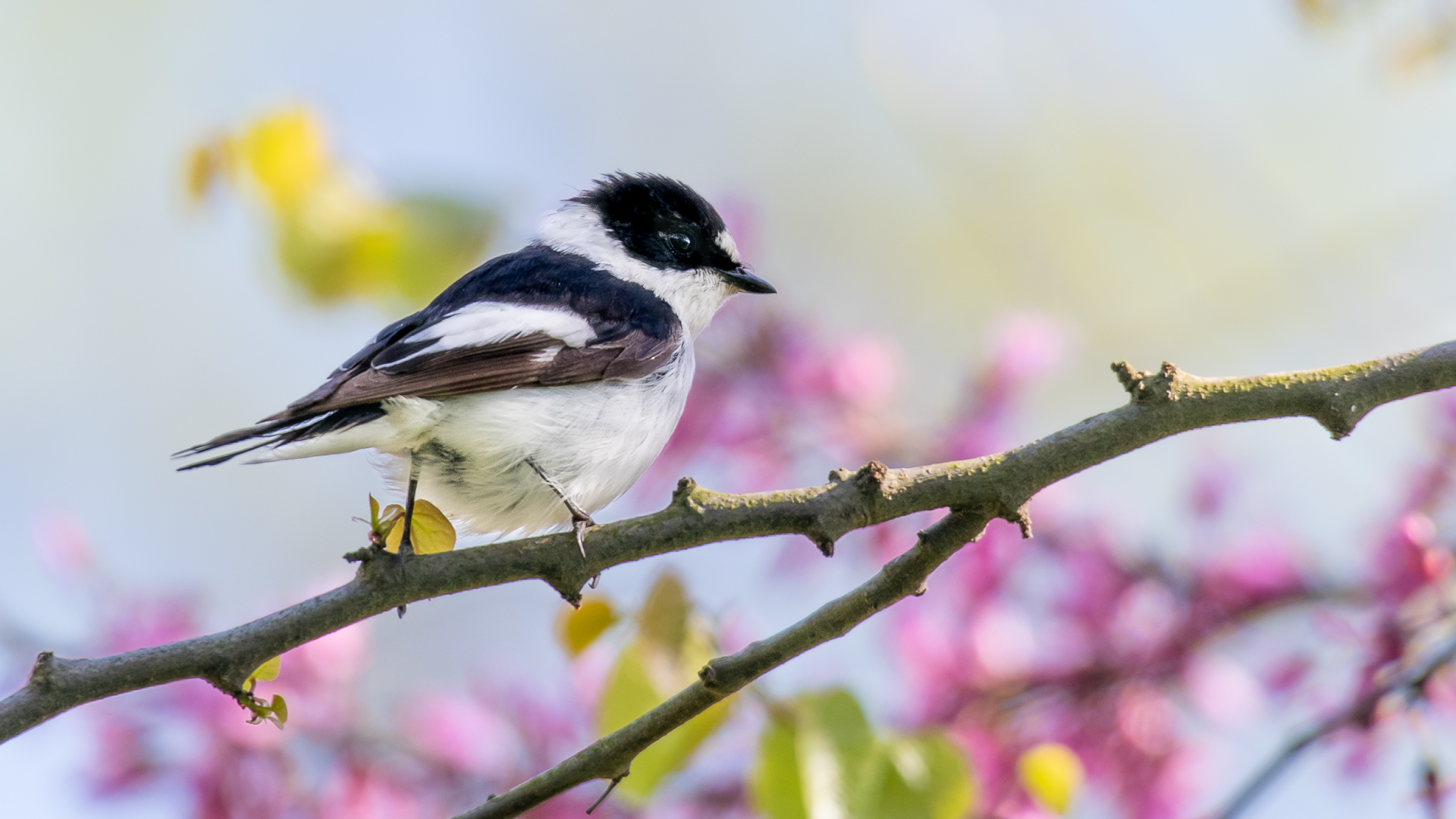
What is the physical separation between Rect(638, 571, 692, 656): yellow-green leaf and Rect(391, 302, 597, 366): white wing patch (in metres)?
0.67

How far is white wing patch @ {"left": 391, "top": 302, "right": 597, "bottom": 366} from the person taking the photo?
7.47ft

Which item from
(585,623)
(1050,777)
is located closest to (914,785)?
(1050,777)

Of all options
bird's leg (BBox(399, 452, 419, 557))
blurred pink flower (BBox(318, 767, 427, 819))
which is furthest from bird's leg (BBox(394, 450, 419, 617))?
blurred pink flower (BBox(318, 767, 427, 819))

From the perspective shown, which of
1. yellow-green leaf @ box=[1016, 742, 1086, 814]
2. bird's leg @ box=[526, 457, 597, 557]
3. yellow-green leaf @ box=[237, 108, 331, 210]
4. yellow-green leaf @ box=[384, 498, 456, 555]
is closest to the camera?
yellow-green leaf @ box=[384, 498, 456, 555]

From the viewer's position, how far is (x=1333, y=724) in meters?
1.98

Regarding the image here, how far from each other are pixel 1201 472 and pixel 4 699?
2571 millimetres

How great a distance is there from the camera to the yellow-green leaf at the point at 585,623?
74.2 inches

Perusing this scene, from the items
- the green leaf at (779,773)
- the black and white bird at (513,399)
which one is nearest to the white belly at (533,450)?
the black and white bird at (513,399)

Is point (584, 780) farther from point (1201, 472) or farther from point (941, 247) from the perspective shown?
point (941, 247)

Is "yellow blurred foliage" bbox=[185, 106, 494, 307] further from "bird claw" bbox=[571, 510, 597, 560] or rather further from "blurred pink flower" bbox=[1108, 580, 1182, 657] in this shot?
"blurred pink flower" bbox=[1108, 580, 1182, 657]

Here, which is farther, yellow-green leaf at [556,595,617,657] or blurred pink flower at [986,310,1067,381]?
blurred pink flower at [986,310,1067,381]

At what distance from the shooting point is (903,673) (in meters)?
3.03

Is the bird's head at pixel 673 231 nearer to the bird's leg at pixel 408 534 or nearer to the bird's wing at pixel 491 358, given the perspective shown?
the bird's wing at pixel 491 358

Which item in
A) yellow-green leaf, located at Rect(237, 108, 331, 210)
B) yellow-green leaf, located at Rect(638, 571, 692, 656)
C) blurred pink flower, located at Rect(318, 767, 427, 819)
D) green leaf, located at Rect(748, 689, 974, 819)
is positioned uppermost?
yellow-green leaf, located at Rect(237, 108, 331, 210)
